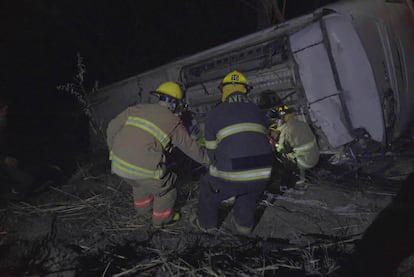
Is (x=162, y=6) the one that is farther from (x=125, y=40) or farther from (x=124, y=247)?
(x=124, y=247)

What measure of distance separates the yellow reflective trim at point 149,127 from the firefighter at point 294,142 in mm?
1683

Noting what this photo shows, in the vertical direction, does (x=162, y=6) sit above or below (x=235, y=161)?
above

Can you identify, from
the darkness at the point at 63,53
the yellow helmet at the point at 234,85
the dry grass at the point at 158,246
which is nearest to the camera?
the dry grass at the point at 158,246

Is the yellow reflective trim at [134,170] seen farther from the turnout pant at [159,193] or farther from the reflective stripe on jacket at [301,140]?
the reflective stripe on jacket at [301,140]

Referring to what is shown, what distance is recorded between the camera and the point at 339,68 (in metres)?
3.67

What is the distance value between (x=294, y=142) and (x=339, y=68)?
3.56ft

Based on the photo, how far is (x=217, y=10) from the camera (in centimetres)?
1023

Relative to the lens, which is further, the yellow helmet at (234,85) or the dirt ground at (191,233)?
the yellow helmet at (234,85)

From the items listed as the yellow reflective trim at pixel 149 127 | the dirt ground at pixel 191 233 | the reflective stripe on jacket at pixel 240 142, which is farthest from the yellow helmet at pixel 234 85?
the dirt ground at pixel 191 233

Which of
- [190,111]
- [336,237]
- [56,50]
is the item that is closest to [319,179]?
[336,237]

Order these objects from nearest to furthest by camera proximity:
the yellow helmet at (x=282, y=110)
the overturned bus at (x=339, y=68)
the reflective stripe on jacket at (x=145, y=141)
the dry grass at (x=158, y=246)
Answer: the dry grass at (x=158, y=246)
the reflective stripe on jacket at (x=145, y=141)
the overturned bus at (x=339, y=68)
the yellow helmet at (x=282, y=110)

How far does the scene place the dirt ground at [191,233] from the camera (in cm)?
238

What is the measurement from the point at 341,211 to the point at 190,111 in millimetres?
2782

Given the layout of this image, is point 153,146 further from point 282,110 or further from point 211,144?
point 282,110
